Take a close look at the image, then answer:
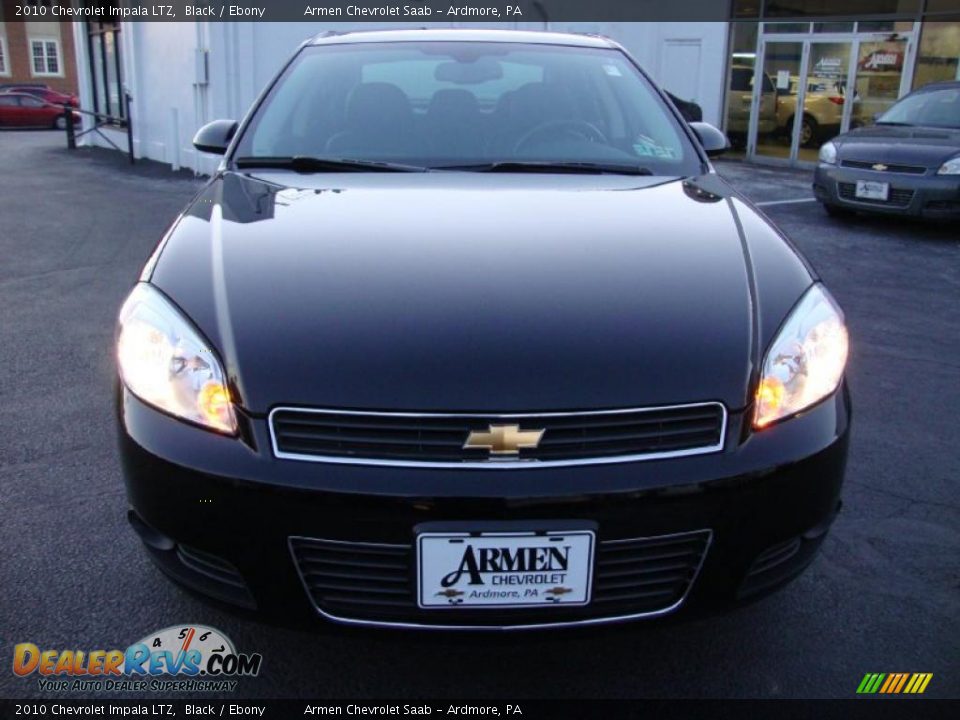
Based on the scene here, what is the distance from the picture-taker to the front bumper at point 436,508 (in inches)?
64.4

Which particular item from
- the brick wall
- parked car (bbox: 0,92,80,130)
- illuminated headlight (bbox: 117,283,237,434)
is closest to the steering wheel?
illuminated headlight (bbox: 117,283,237,434)

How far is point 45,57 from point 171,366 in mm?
45377

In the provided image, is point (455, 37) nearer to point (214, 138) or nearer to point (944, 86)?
point (214, 138)

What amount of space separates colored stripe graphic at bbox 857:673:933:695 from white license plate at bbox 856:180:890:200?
272 inches

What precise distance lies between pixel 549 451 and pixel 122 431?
35.9 inches

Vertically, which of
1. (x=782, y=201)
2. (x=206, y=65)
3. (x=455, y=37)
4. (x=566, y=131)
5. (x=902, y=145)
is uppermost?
(x=455, y=37)

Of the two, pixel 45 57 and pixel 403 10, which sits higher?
pixel 403 10

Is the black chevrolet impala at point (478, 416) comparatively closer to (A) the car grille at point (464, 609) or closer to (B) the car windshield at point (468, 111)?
(A) the car grille at point (464, 609)

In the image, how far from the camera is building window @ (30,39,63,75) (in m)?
40.1

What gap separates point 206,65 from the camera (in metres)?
11.6

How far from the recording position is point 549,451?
167 cm

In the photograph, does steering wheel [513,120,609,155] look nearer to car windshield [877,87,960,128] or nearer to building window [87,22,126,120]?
car windshield [877,87,960,128]

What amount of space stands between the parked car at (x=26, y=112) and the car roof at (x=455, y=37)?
2627 centimetres

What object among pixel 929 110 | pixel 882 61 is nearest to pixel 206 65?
pixel 929 110
